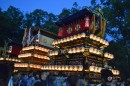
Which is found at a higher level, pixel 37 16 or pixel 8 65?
pixel 37 16

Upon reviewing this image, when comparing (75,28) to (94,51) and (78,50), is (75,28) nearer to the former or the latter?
(78,50)

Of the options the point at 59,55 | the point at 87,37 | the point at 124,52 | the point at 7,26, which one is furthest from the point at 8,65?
the point at 7,26

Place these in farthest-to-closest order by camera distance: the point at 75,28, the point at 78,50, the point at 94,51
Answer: the point at 75,28
the point at 78,50
the point at 94,51

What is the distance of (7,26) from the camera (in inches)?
1869

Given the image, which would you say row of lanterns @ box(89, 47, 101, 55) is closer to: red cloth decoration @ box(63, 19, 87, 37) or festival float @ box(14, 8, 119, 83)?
festival float @ box(14, 8, 119, 83)

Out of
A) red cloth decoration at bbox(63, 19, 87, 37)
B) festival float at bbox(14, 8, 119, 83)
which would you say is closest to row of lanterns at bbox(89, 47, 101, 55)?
festival float at bbox(14, 8, 119, 83)

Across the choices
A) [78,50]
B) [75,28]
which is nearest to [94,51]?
[78,50]

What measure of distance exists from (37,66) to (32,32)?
6.42 metres

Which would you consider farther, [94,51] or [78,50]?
[78,50]

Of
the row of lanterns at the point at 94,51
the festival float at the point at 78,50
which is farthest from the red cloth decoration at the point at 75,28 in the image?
the row of lanterns at the point at 94,51

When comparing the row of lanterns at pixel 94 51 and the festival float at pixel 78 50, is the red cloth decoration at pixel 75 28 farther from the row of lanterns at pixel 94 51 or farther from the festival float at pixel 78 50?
the row of lanterns at pixel 94 51

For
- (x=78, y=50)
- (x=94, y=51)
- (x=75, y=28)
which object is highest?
(x=75, y=28)

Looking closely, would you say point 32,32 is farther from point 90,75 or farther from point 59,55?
point 90,75

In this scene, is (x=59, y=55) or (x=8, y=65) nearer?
(x=8, y=65)
